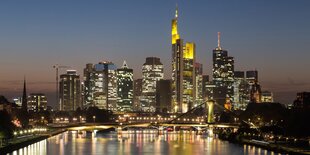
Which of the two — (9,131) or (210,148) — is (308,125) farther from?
(9,131)

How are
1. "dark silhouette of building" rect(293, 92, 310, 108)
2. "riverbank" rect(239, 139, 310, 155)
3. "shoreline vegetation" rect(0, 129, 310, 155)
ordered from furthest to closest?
"dark silhouette of building" rect(293, 92, 310, 108), "shoreline vegetation" rect(0, 129, 310, 155), "riverbank" rect(239, 139, 310, 155)

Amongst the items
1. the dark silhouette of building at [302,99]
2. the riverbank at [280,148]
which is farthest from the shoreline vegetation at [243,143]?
the dark silhouette of building at [302,99]

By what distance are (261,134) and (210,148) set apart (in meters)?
22.1

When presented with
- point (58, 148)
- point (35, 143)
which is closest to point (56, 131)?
point (35, 143)

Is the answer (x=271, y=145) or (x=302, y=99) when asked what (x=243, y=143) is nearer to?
(x=271, y=145)

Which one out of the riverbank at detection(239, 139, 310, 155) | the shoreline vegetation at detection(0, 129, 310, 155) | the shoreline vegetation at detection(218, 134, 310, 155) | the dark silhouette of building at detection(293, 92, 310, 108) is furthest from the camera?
the dark silhouette of building at detection(293, 92, 310, 108)

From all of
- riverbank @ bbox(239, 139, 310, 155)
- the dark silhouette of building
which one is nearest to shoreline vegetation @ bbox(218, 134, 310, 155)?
riverbank @ bbox(239, 139, 310, 155)

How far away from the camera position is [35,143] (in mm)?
102250

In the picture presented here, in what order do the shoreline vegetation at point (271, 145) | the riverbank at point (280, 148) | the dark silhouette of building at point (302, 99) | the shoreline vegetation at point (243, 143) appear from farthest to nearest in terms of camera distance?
the dark silhouette of building at point (302, 99), the shoreline vegetation at point (243, 143), the shoreline vegetation at point (271, 145), the riverbank at point (280, 148)

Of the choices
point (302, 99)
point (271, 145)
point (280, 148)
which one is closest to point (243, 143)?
point (271, 145)

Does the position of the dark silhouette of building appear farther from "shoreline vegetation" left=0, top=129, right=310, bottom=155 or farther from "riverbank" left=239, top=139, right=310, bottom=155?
"riverbank" left=239, top=139, right=310, bottom=155

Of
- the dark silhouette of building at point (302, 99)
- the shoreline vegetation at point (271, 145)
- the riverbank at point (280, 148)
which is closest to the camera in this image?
the riverbank at point (280, 148)

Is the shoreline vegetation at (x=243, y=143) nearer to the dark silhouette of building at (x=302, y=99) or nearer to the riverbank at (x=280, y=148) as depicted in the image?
the riverbank at (x=280, y=148)

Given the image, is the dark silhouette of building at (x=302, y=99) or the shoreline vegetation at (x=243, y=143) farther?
the dark silhouette of building at (x=302, y=99)
